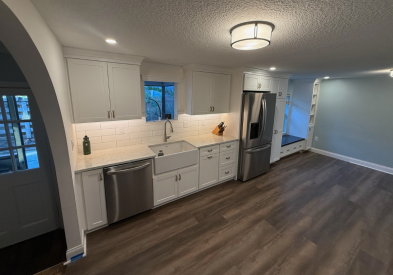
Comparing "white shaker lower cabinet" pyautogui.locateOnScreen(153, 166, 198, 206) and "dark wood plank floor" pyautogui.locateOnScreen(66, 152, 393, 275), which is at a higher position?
"white shaker lower cabinet" pyautogui.locateOnScreen(153, 166, 198, 206)

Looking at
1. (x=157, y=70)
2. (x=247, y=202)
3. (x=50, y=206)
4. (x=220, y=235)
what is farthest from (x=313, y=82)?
(x=50, y=206)

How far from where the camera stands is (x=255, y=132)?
11.5 feet

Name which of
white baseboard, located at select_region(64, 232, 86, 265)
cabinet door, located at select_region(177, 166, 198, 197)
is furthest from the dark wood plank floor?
cabinet door, located at select_region(177, 166, 198, 197)

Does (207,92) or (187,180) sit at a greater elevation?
(207,92)

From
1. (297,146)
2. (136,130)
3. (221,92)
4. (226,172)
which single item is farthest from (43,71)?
(297,146)

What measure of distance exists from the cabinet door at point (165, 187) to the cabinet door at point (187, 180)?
3.6 inches

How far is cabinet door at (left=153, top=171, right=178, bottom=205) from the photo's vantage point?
8.66ft

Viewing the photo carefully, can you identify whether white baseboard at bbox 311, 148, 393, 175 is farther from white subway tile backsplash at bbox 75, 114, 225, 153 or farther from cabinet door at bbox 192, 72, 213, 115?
cabinet door at bbox 192, 72, 213, 115

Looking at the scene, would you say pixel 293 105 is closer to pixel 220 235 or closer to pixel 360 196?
pixel 360 196

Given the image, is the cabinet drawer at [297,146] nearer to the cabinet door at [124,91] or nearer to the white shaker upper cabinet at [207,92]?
the white shaker upper cabinet at [207,92]

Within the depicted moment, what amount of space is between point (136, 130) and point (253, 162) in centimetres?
239

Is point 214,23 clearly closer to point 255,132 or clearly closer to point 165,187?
point 165,187

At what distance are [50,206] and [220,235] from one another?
2222 millimetres

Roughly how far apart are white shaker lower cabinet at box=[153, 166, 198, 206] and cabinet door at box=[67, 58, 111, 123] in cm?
123
